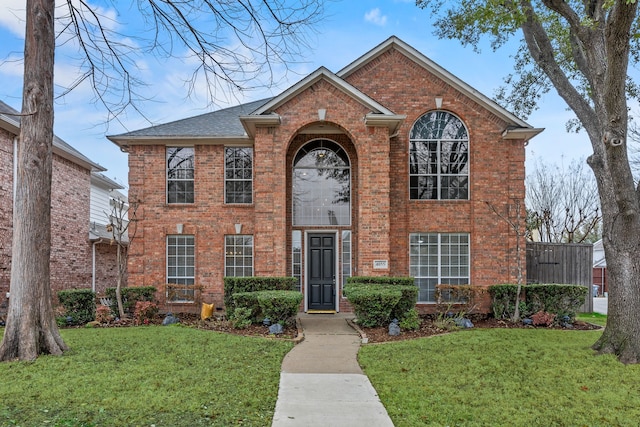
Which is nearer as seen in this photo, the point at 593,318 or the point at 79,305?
the point at 79,305

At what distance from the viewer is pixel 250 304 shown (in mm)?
11008

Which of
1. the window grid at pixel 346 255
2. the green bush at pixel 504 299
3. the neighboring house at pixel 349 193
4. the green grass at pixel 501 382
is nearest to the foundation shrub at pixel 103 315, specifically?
the neighboring house at pixel 349 193

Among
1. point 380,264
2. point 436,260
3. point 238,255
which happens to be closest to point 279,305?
point 380,264

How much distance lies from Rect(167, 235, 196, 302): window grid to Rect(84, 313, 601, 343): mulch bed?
1.35 metres

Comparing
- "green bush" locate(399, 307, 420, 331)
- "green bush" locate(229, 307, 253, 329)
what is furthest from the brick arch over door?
"green bush" locate(399, 307, 420, 331)

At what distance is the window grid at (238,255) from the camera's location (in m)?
13.8

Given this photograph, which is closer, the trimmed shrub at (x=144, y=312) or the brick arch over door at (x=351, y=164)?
the trimmed shrub at (x=144, y=312)

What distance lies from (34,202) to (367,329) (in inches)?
278

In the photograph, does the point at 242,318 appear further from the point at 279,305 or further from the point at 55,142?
the point at 55,142

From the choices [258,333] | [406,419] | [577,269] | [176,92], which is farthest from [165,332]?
[577,269]

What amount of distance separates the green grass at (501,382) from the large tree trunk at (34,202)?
5329 mm

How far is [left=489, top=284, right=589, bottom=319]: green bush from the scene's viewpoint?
11930 millimetres

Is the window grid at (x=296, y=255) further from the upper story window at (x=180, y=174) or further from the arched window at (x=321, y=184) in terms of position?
the upper story window at (x=180, y=174)

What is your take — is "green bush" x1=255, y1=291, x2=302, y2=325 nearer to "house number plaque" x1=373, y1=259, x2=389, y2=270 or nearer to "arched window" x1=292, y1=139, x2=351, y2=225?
"house number plaque" x1=373, y1=259, x2=389, y2=270
